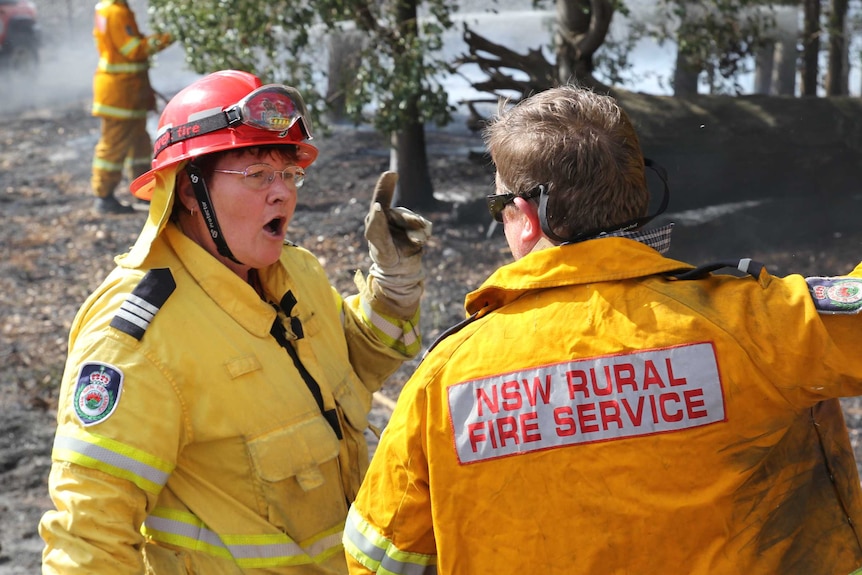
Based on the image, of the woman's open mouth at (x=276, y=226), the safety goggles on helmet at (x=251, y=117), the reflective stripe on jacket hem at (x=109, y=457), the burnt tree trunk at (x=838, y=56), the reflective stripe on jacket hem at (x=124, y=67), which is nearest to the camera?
the reflective stripe on jacket hem at (x=109, y=457)

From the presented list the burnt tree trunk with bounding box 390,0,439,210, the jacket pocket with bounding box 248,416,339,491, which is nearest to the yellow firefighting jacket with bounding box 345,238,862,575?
the jacket pocket with bounding box 248,416,339,491

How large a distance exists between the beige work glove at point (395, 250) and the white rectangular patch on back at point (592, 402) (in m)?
1.04

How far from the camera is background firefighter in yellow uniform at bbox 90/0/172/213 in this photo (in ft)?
30.2

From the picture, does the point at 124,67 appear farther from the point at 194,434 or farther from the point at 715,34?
the point at 194,434

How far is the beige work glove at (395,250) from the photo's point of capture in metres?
2.73

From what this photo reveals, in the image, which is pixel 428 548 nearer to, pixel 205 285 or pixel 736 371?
pixel 736 371

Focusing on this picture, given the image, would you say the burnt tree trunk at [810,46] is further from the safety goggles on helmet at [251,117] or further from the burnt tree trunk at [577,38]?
the safety goggles on helmet at [251,117]

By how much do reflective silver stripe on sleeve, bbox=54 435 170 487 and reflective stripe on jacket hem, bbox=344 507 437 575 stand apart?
582mm

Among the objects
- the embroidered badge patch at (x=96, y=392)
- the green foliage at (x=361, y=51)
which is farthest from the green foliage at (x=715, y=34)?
the embroidered badge patch at (x=96, y=392)

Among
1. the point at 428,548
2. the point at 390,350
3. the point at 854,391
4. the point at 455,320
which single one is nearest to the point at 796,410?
the point at 854,391

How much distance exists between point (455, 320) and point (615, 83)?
3.35 metres

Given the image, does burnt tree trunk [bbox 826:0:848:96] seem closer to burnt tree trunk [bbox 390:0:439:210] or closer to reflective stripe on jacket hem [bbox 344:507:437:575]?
burnt tree trunk [bbox 390:0:439:210]

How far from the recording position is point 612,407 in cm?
175

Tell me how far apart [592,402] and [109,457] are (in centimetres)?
113
